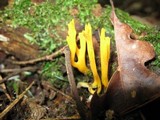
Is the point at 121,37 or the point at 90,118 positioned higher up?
the point at 121,37

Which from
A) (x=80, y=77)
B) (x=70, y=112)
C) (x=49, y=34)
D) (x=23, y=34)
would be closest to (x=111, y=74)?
(x=80, y=77)

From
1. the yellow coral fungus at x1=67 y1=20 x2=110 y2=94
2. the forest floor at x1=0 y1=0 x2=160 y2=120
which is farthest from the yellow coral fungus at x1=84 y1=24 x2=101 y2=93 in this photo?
the forest floor at x1=0 y1=0 x2=160 y2=120

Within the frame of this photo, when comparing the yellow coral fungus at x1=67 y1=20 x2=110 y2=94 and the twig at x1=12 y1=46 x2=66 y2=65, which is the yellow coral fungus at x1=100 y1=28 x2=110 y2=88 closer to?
the yellow coral fungus at x1=67 y1=20 x2=110 y2=94

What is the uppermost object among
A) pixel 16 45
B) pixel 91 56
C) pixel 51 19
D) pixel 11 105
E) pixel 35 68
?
→ pixel 51 19

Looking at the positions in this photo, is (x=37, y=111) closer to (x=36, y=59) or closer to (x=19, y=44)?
(x=36, y=59)

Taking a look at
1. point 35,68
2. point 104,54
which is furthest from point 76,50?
point 35,68

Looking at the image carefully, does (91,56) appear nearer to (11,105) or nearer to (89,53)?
(89,53)

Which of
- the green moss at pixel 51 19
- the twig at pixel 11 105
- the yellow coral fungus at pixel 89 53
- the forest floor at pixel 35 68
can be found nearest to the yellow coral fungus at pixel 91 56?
the yellow coral fungus at pixel 89 53

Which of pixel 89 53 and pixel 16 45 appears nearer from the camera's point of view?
pixel 89 53
